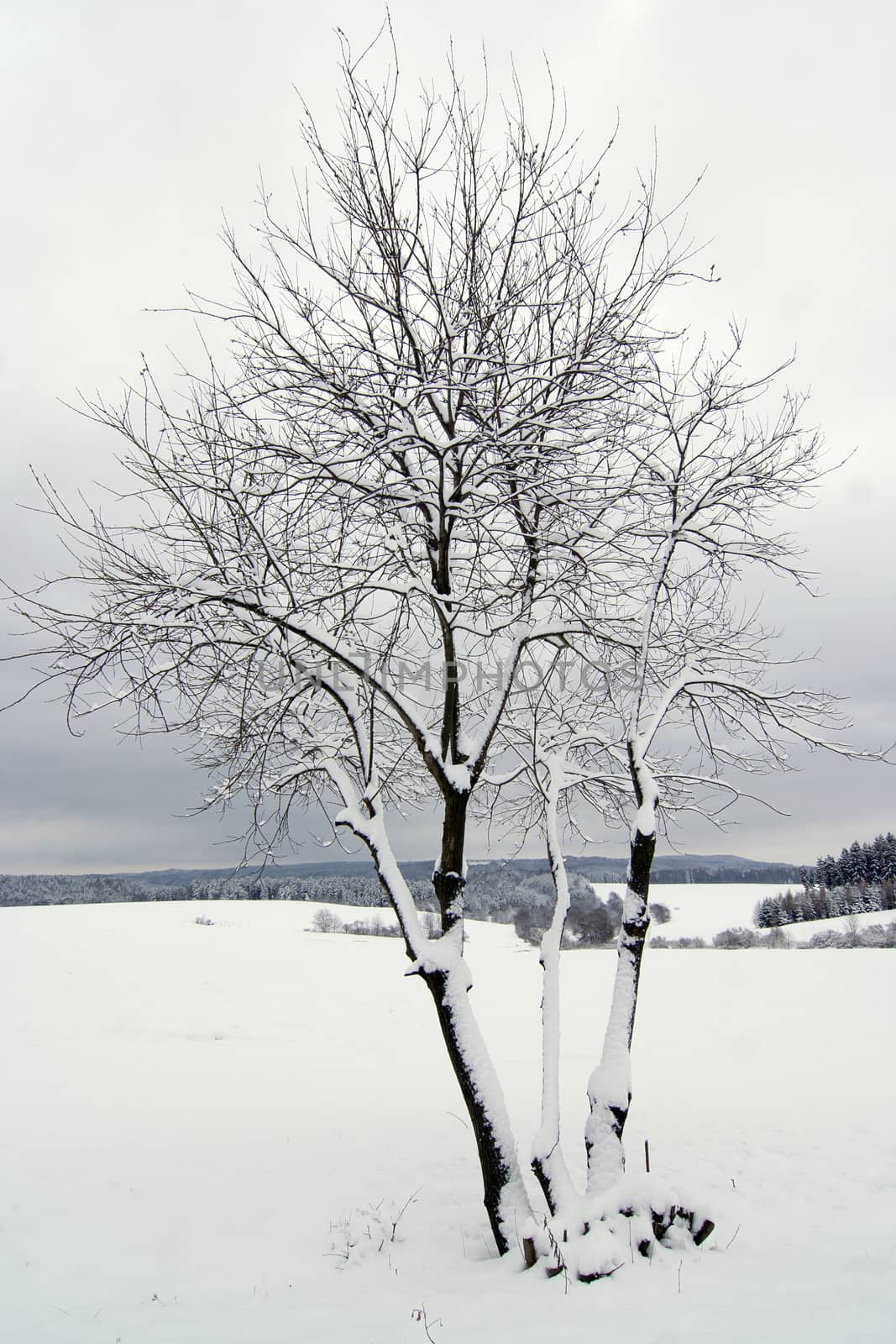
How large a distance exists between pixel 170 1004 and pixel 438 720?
17.7 m

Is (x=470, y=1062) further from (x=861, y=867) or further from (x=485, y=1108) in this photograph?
(x=861, y=867)

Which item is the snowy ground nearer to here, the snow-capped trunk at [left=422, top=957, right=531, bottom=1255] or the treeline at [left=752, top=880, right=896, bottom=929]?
the snow-capped trunk at [left=422, top=957, right=531, bottom=1255]

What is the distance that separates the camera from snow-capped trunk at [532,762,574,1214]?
5184 millimetres

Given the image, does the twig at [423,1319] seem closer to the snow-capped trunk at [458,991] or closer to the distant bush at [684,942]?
the snow-capped trunk at [458,991]

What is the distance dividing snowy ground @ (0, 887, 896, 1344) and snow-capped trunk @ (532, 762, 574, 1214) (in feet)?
2.04

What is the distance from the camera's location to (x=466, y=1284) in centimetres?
461

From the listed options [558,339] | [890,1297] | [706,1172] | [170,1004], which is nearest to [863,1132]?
[706,1172]

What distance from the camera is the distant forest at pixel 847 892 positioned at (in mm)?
78688

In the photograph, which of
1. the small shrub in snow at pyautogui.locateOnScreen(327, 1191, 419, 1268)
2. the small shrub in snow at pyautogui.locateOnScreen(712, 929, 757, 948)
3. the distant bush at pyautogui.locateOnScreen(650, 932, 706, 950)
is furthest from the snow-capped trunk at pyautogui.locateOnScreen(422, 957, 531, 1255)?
the distant bush at pyautogui.locateOnScreen(650, 932, 706, 950)

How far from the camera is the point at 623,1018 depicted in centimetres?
579

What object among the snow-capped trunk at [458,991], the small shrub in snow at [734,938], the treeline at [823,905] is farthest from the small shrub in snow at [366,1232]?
the treeline at [823,905]

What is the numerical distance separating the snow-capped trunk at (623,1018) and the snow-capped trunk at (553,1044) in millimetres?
289

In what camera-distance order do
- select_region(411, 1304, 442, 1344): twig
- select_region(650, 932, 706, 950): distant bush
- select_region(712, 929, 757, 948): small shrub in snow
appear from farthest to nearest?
1. select_region(650, 932, 706, 950): distant bush
2. select_region(712, 929, 757, 948): small shrub in snow
3. select_region(411, 1304, 442, 1344): twig

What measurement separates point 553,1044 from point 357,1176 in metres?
3.04
